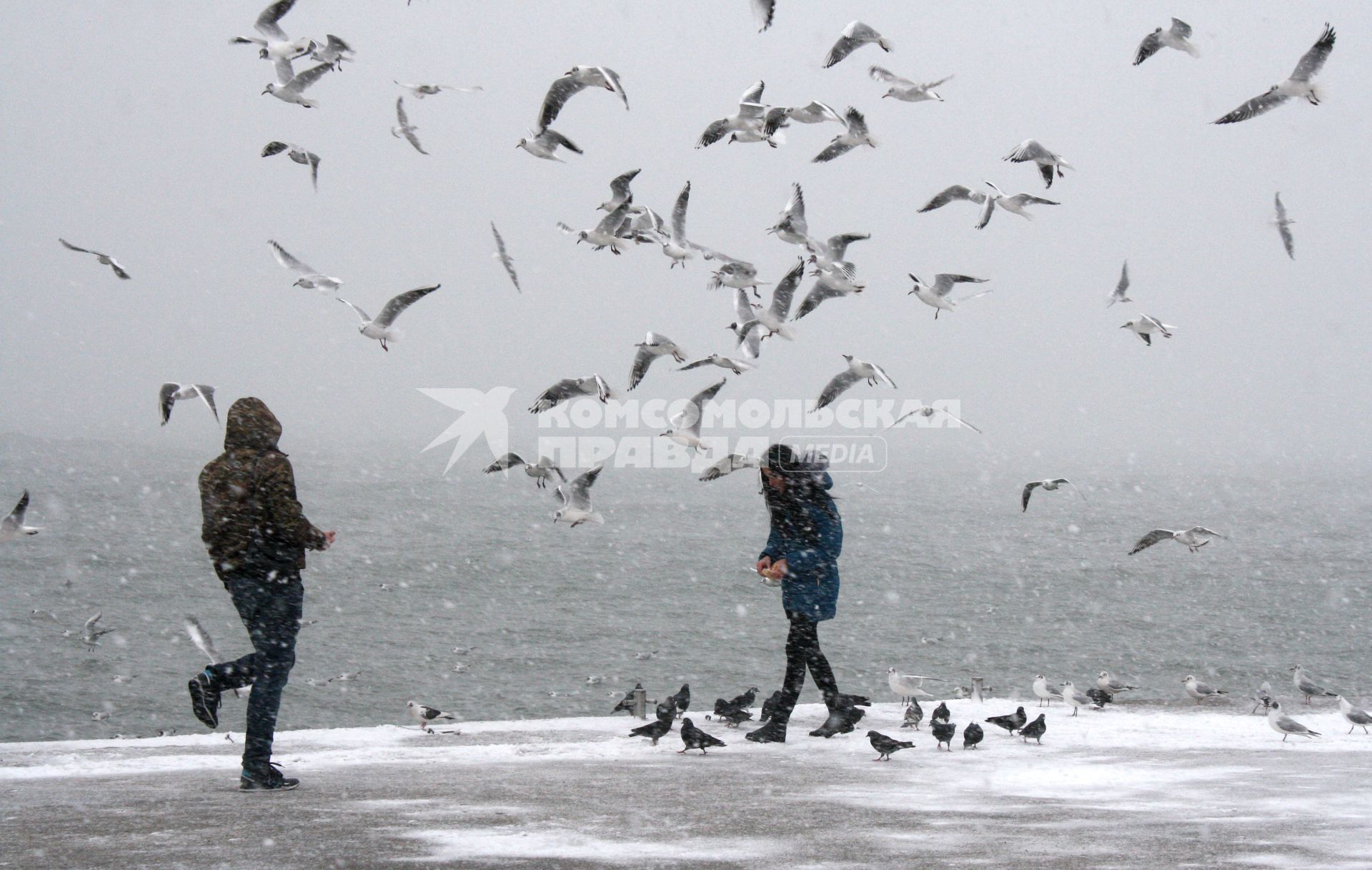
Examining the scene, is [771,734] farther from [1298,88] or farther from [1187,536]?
[1298,88]

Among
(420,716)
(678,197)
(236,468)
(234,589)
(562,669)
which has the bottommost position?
(562,669)

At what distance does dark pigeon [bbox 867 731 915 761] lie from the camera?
26.0 ft

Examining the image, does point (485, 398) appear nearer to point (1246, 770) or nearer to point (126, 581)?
point (126, 581)

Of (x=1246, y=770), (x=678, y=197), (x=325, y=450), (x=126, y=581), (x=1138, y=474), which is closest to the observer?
(x=1246, y=770)

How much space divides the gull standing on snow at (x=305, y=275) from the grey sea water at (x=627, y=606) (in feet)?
38.9

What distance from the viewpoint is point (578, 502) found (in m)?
10.6

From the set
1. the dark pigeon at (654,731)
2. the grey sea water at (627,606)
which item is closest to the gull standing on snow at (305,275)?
the dark pigeon at (654,731)

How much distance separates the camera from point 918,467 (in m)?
172

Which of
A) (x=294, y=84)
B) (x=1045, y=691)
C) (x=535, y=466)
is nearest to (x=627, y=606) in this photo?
(x=1045, y=691)

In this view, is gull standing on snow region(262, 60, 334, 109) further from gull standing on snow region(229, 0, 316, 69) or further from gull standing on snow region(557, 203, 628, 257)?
gull standing on snow region(557, 203, 628, 257)

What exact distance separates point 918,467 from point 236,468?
169 metres

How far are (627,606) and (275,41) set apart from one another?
93.5 feet

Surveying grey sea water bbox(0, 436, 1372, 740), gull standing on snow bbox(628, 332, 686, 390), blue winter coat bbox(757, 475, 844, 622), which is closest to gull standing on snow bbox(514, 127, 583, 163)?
gull standing on snow bbox(628, 332, 686, 390)

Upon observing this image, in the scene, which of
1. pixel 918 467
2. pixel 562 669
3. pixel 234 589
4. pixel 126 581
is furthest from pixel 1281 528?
pixel 918 467
